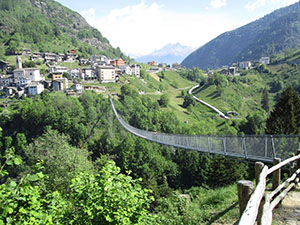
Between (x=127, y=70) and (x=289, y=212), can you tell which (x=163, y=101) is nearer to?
(x=127, y=70)

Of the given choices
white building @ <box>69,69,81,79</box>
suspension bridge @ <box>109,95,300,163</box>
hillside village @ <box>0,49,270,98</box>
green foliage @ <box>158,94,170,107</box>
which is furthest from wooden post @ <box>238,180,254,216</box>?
white building @ <box>69,69,81,79</box>

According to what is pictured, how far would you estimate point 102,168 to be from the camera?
4105 millimetres

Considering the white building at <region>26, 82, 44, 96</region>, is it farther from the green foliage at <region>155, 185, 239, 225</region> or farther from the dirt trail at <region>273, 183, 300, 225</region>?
the dirt trail at <region>273, 183, 300, 225</region>

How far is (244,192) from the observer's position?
259 centimetres

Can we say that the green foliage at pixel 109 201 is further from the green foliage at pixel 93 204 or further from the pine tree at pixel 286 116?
the pine tree at pixel 286 116

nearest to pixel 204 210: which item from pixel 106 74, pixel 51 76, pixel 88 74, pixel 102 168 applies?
pixel 102 168

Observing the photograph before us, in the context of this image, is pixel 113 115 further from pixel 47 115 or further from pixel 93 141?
pixel 47 115

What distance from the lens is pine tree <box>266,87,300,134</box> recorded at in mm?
18281

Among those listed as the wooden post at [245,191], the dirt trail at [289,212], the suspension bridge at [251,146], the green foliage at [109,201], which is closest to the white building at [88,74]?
the suspension bridge at [251,146]

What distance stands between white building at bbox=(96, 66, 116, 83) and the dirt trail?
67430 millimetres

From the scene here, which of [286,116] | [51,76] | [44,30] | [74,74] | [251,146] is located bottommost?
[286,116]

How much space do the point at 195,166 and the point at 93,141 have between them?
18.3 m

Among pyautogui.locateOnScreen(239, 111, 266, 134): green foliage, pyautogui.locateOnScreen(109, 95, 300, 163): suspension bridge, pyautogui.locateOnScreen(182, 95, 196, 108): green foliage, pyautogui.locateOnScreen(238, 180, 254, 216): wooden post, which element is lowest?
pyautogui.locateOnScreen(239, 111, 266, 134): green foliage

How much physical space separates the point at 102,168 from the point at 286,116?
63.0ft
